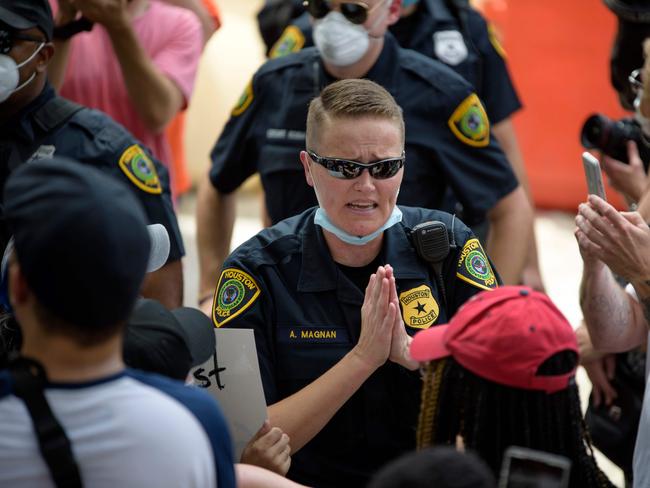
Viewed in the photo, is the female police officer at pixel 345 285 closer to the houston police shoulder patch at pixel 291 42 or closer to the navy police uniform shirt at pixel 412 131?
the navy police uniform shirt at pixel 412 131

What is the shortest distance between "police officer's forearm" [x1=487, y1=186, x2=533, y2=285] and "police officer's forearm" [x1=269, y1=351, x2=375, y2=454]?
1.35 m

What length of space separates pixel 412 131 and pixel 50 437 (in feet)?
6.68

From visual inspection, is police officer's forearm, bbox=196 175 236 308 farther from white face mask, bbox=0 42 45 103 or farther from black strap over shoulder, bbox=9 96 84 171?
white face mask, bbox=0 42 45 103

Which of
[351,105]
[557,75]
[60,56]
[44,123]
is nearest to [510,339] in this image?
[351,105]

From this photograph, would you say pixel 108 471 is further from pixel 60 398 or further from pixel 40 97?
pixel 40 97

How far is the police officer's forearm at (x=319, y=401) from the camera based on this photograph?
2197 millimetres

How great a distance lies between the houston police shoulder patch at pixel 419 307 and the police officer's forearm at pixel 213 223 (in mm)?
1351

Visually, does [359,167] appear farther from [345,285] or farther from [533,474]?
[533,474]

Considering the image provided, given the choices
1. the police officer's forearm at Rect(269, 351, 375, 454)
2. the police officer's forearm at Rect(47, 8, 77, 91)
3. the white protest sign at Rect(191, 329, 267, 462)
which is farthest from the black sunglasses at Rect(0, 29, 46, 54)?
the police officer's forearm at Rect(269, 351, 375, 454)

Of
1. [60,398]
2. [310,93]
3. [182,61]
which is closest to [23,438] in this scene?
[60,398]

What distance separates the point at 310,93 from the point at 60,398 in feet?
6.53

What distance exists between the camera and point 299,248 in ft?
8.09

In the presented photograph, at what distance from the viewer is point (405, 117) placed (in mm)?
3307

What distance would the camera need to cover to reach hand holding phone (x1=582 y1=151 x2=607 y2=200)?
245 cm
